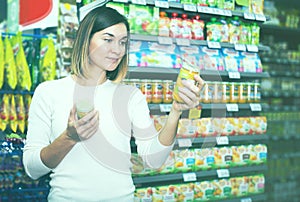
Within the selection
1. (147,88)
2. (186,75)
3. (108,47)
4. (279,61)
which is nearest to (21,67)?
(147,88)

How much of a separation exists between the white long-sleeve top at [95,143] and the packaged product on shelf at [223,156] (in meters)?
2.01

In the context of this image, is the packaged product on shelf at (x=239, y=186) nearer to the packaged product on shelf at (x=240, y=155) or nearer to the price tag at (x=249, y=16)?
the packaged product on shelf at (x=240, y=155)

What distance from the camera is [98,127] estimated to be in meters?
1.81

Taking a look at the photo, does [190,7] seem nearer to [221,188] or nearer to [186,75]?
[221,188]

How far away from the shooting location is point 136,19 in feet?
10.7

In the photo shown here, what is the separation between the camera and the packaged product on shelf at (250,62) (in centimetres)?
402

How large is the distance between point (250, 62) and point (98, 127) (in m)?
2.53

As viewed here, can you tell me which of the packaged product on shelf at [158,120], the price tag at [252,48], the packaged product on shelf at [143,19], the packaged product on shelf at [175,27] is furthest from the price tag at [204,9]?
the packaged product on shelf at [158,120]

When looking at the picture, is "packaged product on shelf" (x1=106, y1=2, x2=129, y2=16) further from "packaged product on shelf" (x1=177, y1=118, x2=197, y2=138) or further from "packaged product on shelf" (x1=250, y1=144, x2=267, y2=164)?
"packaged product on shelf" (x1=250, y1=144, x2=267, y2=164)

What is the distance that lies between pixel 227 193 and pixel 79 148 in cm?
232

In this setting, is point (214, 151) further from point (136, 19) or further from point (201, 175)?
point (136, 19)

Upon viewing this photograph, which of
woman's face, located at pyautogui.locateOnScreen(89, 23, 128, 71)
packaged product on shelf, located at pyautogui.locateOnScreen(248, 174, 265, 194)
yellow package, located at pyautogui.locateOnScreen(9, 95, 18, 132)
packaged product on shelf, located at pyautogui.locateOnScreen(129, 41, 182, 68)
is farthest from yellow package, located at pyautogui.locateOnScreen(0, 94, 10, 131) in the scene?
packaged product on shelf, located at pyautogui.locateOnScreen(248, 174, 265, 194)

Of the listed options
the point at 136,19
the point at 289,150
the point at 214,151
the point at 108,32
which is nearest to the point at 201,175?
the point at 214,151

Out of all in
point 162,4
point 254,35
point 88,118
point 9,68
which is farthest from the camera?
point 254,35
